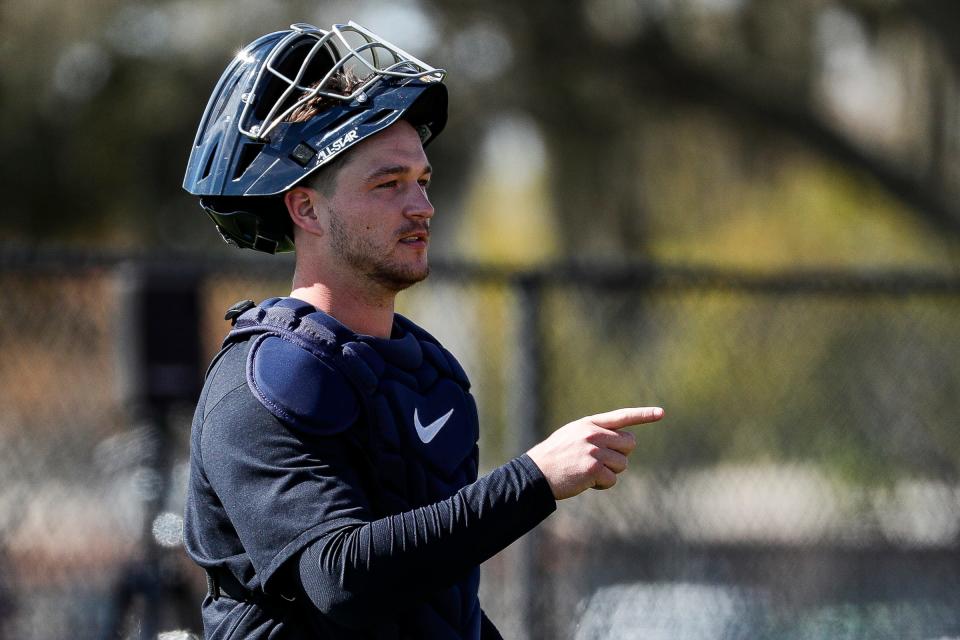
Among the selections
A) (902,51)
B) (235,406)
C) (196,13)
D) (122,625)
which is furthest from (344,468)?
(196,13)

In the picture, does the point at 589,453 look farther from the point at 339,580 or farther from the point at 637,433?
the point at 637,433

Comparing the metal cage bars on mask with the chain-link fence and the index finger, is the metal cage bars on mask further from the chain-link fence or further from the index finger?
the chain-link fence

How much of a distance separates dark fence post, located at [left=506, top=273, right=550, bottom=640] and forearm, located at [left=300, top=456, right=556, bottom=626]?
3.00 m

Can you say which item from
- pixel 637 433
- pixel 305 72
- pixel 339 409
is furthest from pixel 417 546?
pixel 637 433

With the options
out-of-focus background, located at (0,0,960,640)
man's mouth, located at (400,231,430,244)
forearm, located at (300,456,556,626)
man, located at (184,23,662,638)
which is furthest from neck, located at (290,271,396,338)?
out-of-focus background, located at (0,0,960,640)

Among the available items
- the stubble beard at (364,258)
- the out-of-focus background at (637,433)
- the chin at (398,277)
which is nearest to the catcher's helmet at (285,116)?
the stubble beard at (364,258)

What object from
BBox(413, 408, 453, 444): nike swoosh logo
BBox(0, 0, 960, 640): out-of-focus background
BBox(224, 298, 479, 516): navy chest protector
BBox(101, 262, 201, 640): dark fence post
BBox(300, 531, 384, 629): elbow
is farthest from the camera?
BBox(0, 0, 960, 640): out-of-focus background

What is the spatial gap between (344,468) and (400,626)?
0.30 m

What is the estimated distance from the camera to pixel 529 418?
5.08 metres

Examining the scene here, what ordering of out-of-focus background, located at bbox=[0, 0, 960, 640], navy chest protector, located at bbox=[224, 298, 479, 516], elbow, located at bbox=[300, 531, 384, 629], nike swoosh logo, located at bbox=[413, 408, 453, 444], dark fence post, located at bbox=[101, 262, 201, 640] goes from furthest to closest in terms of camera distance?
out-of-focus background, located at bbox=[0, 0, 960, 640] < dark fence post, located at bbox=[101, 262, 201, 640] < nike swoosh logo, located at bbox=[413, 408, 453, 444] < navy chest protector, located at bbox=[224, 298, 479, 516] < elbow, located at bbox=[300, 531, 384, 629]

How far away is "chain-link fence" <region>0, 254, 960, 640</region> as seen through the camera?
199 inches

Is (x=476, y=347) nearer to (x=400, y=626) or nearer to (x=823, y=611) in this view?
(x=823, y=611)

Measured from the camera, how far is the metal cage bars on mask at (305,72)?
227 cm

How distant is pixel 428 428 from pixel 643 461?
399 cm
